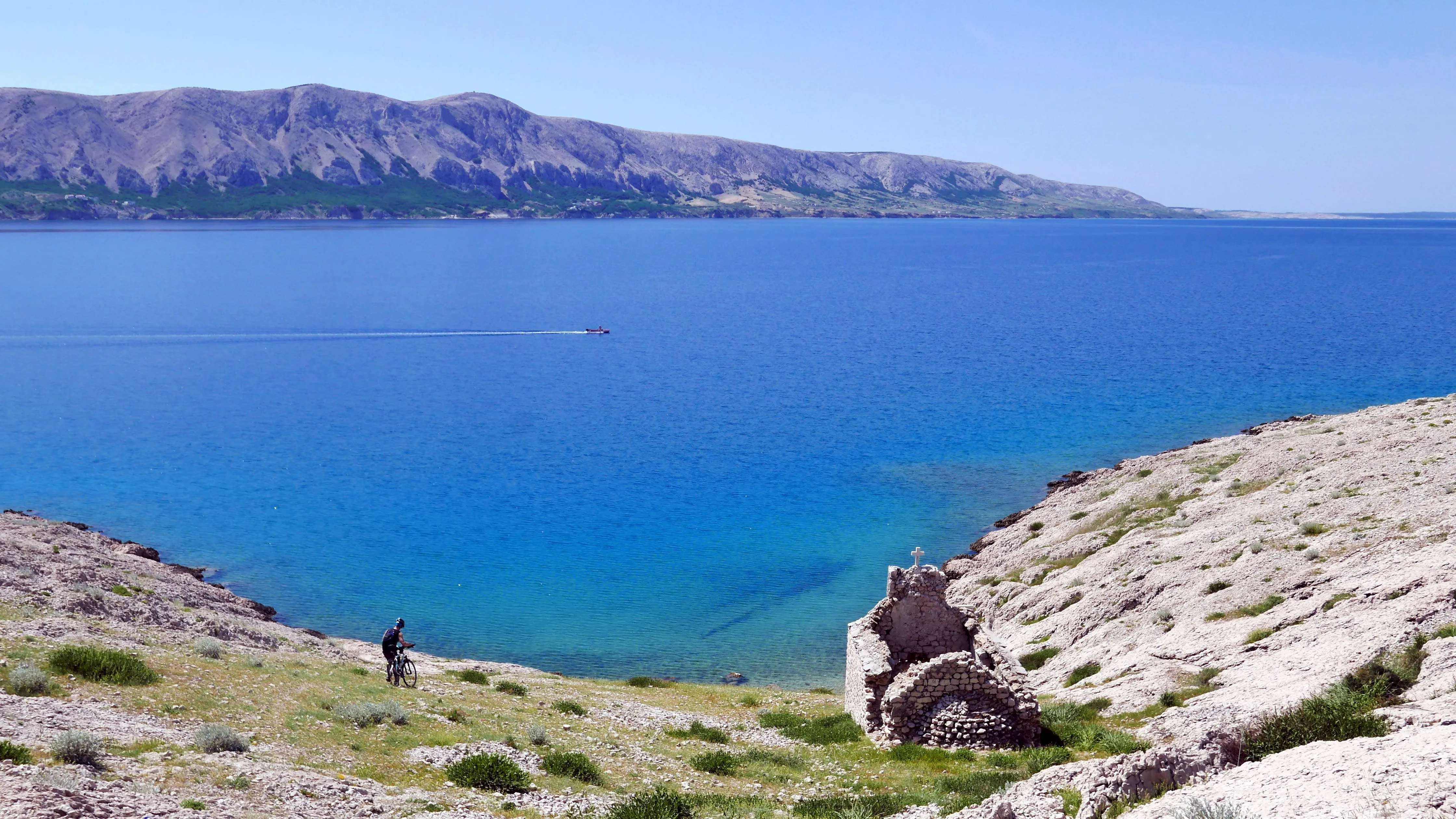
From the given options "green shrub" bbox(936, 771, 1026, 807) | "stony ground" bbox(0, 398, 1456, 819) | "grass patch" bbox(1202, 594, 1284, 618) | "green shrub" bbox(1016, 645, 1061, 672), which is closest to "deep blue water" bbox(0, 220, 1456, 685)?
"stony ground" bbox(0, 398, 1456, 819)

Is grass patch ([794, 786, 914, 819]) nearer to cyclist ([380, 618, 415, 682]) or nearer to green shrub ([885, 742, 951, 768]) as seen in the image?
green shrub ([885, 742, 951, 768])

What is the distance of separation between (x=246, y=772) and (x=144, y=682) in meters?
6.44

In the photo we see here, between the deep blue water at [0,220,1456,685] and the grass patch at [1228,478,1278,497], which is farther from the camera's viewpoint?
the deep blue water at [0,220,1456,685]

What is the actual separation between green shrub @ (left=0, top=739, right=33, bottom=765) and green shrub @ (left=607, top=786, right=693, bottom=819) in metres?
9.31

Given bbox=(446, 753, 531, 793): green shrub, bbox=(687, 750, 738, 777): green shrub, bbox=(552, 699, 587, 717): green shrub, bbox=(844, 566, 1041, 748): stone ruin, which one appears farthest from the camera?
bbox=(552, 699, 587, 717): green shrub

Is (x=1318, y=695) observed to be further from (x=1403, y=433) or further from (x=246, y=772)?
(x=1403, y=433)

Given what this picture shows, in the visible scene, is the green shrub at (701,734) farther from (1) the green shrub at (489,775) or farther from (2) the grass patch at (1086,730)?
(2) the grass patch at (1086,730)

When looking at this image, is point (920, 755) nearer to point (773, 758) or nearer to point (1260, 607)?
point (773, 758)

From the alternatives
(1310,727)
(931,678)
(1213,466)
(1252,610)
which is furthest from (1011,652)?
(1213,466)

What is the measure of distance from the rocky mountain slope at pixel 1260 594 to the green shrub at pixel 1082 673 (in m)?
0.08

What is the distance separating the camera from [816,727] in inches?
1046

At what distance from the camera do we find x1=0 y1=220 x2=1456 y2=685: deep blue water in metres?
51.3

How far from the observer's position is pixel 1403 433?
46.7 meters

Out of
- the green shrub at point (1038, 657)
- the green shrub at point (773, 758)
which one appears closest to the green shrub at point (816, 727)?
the green shrub at point (773, 758)
